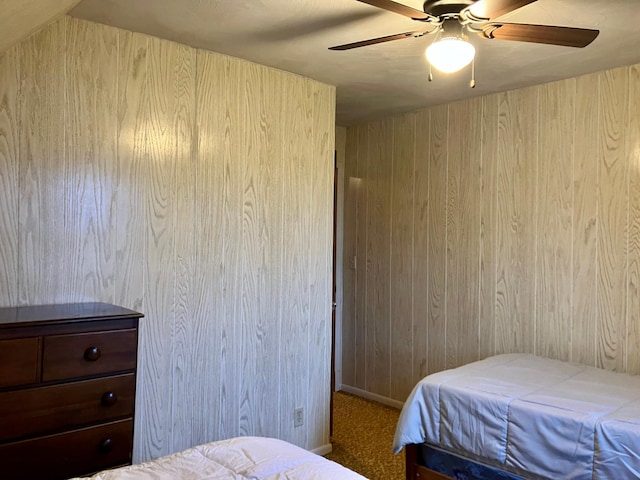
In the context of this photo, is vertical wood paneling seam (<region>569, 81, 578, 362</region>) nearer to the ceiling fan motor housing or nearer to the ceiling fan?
the ceiling fan

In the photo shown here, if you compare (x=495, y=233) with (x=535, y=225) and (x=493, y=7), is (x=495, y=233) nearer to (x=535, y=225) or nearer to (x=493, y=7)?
(x=535, y=225)

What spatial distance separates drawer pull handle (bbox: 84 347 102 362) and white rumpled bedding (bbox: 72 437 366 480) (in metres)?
0.64

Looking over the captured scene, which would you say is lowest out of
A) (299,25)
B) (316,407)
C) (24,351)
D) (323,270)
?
(316,407)

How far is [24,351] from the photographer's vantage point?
184 centimetres

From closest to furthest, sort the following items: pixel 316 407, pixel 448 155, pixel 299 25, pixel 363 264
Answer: pixel 299 25 < pixel 316 407 < pixel 448 155 < pixel 363 264

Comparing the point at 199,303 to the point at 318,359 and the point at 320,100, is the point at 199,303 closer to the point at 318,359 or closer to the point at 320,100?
the point at 318,359

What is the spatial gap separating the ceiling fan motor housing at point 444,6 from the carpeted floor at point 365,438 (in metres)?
2.56

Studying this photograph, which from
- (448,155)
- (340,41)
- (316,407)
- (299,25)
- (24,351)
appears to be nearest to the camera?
(24,351)

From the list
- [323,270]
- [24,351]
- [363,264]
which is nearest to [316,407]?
[323,270]

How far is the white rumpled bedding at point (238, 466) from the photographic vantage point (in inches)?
54.7

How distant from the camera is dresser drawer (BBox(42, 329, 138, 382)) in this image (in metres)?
1.91

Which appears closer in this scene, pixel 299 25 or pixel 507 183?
pixel 299 25

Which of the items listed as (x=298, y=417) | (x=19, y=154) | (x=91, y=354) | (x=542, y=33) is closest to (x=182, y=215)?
(x=19, y=154)

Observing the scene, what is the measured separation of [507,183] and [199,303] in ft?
7.51
